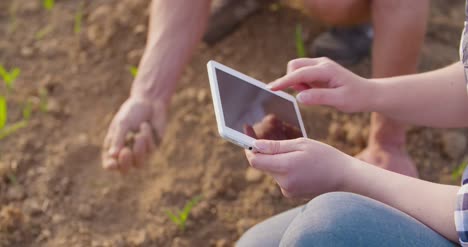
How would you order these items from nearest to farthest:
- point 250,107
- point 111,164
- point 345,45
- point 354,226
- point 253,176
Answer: point 354,226
point 250,107
point 111,164
point 253,176
point 345,45

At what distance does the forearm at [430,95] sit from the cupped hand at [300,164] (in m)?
0.21

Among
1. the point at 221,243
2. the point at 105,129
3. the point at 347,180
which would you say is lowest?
the point at 221,243

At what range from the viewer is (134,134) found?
152cm

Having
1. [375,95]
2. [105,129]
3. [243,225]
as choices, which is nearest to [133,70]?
[105,129]

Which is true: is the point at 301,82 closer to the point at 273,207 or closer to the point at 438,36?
the point at 273,207

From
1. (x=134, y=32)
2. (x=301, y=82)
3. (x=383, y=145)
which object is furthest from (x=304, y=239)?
(x=134, y=32)

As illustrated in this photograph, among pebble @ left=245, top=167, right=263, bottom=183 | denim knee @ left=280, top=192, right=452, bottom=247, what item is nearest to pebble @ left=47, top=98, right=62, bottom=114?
pebble @ left=245, top=167, right=263, bottom=183

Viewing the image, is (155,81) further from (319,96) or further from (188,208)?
(319,96)

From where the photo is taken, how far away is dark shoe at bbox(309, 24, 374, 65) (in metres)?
1.94

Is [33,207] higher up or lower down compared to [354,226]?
lower down

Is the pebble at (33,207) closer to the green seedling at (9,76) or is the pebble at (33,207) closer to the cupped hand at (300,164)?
the green seedling at (9,76)

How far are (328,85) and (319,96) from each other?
2.6 inches

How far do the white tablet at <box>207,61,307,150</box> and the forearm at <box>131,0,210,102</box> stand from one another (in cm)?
43

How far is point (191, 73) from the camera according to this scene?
1979 mm
